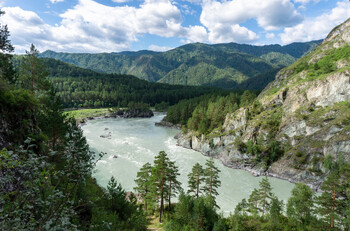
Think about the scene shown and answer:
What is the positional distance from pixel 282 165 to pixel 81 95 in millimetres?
164903

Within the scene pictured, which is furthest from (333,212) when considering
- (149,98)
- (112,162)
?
(149,98)

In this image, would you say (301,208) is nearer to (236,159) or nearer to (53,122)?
(236,159)

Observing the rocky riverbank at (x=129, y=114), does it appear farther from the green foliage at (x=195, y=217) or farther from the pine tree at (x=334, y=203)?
the pine tree at (x=334, y=203)

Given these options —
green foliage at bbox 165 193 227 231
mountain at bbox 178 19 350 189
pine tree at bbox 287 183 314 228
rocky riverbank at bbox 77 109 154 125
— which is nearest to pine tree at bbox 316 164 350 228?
pine tree at bbox 287 183 314 228

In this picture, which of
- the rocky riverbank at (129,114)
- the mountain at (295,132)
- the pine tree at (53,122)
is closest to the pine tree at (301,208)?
the mountain at (295,132)

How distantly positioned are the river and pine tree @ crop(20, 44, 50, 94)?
16682mm

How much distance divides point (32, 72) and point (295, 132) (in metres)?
57.6

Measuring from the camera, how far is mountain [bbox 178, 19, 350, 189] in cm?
4212

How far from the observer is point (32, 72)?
3000 cm

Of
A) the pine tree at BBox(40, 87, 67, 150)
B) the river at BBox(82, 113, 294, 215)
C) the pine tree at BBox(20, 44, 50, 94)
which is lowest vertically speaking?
the river at BBox(82, 113, 294, 215)

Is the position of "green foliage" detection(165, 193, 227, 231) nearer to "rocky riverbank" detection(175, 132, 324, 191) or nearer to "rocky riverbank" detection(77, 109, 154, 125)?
"rocky riverbank" detection(175, 132, 324, 191)

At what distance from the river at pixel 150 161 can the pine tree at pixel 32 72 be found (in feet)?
54.7

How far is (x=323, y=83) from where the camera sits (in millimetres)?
50125

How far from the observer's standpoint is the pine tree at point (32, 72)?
96.6ft
